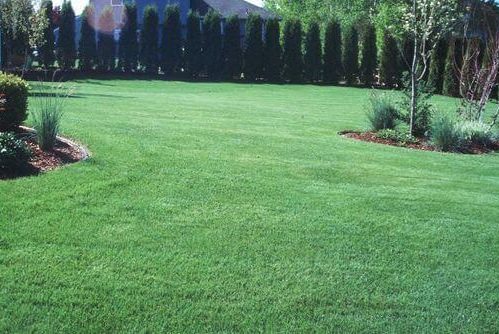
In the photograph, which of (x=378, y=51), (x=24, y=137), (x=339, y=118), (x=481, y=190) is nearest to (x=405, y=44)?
(x=378, y=51)

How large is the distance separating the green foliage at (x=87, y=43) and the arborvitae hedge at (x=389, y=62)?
1550cm

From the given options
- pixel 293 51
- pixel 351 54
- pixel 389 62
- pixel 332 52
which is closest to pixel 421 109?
pixel 389 62

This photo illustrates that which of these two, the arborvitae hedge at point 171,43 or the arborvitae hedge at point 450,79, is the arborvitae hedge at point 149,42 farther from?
the arborvitae hedge at point 450,79

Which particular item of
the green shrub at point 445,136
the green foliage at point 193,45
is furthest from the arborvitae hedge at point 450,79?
the green shrub at point 445,136

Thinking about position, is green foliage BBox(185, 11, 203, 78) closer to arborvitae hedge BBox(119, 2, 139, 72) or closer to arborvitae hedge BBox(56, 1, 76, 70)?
arborvitae hedge BBox(119, 2, 139, 72)

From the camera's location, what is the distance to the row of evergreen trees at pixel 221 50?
30734 mm

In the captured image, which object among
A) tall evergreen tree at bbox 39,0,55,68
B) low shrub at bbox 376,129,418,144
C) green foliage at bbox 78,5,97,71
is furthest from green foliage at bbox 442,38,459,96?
tall evergreen tree at bbox 39,0,55,68

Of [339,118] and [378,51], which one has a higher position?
[378,51]

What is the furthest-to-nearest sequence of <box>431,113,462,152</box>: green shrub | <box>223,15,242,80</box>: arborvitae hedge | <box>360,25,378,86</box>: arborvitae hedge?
<box>223,15,242,80</box>: arborvitae hedge, <box>360,25,378,86</box>: arborvitae hedge, <box>431,113,462,152</box>: green shrub

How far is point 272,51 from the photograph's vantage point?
31.3m

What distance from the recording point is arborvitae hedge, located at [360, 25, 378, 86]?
30.0 metres

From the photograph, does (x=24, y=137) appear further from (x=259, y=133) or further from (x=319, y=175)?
(x=259, y=133)

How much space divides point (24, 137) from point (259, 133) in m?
4.39

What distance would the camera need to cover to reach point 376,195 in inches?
249
